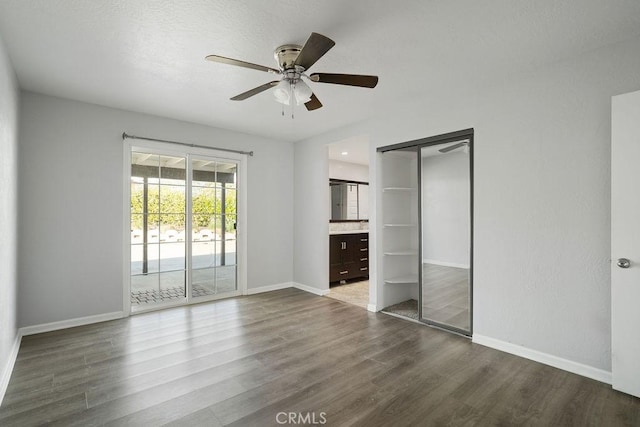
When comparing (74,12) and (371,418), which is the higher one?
(74,12)

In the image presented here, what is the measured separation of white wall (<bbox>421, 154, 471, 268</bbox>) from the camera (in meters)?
3.24

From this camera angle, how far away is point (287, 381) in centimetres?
229

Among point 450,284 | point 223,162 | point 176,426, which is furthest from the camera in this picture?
point 223,162

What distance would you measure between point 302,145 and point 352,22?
10.7 feet

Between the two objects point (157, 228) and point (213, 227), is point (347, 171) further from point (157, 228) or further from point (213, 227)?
point (157, 228)

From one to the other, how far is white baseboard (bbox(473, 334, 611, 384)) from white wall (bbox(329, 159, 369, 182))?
4.36 m

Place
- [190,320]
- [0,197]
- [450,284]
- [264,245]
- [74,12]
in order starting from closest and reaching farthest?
[74,12]
[0,197]
[450,284]
[190,320]
[264,245]

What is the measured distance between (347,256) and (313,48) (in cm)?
416

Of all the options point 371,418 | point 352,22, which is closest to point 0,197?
point 352,22

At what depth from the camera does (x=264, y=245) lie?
200 inches

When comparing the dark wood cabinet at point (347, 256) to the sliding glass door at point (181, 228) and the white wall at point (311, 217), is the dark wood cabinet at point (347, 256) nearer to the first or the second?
the white wall at point (311, 217)

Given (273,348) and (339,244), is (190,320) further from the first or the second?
(339,244)

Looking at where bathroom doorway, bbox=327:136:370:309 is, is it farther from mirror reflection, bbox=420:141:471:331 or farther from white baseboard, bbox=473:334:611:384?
white baseboard, bbox=473:334:611:384

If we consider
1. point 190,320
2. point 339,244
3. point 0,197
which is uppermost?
point 0,197
